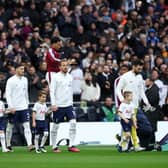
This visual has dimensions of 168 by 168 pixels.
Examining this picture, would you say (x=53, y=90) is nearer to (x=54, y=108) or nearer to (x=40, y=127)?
(x=54, y=108)

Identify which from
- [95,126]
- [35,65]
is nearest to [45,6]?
[35,65]

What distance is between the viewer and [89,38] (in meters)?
32.9

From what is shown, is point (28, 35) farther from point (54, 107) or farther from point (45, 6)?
point (54, 107)

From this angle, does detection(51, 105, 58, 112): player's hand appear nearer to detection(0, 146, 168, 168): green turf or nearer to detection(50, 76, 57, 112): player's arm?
detection(50, 76, 57, 112): player's arm

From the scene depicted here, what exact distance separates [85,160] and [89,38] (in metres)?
14.7

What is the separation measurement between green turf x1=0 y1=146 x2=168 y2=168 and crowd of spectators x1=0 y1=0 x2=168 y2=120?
6.63 metres

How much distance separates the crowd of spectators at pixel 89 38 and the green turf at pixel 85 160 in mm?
6632

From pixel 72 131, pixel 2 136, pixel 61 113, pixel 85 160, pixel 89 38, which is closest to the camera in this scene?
pixel 85 160

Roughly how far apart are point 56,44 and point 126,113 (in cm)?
275

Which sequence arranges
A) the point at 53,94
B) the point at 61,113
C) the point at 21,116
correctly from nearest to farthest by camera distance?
Result: 1. the point at 53,94
2. the point at 61,113
3. the point at 21,116

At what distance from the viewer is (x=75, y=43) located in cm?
3269

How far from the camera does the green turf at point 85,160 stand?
17.1 m

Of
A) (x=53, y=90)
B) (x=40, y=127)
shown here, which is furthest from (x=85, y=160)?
(x=40, y=127)

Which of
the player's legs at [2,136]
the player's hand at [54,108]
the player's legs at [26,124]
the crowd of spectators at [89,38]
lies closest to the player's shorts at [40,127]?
the player's legs at [26,124]
